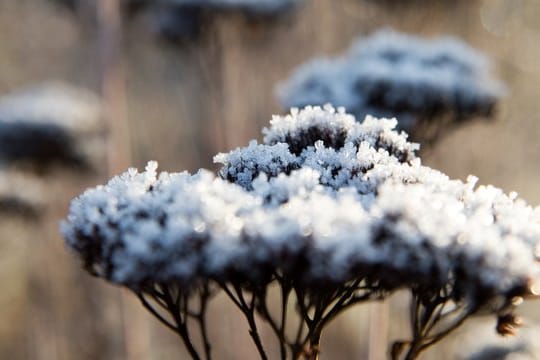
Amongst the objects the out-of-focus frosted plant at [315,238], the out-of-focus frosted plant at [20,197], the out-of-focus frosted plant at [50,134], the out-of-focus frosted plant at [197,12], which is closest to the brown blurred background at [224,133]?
the out-of-focus frosted plant at [197,12]

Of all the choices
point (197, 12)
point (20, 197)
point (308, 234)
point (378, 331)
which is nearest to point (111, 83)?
point (197, 12)

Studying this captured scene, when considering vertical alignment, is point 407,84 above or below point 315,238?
above

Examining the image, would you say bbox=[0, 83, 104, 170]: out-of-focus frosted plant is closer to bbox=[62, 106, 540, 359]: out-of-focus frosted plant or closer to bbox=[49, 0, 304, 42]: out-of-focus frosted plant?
bbox=[49, 0, 304, 42]: out-of-focus frosted plant

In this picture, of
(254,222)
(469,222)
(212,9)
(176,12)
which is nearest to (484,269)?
(469,222)

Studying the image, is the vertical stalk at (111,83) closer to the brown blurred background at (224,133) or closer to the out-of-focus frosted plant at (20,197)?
the brown blurred background at (224,133)

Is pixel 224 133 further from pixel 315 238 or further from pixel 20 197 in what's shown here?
pixel 315 238

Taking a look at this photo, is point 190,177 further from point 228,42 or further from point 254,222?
point 228,42

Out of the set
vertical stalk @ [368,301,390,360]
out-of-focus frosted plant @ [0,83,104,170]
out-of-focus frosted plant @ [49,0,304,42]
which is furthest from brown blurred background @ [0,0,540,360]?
vertical stalk @ [368,301,390,360]
